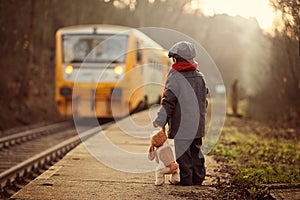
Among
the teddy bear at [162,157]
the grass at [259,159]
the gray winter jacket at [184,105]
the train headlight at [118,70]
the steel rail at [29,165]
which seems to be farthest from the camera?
the train headlight at [118,70]

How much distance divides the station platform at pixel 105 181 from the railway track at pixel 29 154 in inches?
40.4

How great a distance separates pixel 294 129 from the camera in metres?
14.1

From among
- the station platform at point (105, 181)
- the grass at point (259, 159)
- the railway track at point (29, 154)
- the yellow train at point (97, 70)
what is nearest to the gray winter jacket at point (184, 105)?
the station platform at point (105, 181)

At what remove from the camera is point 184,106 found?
537cm

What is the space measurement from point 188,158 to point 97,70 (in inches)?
409

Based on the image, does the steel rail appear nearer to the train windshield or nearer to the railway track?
the railway track

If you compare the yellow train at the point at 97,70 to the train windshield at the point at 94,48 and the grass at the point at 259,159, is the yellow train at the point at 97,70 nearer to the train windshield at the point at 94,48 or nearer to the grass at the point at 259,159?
the train windshield at the point at 94,48

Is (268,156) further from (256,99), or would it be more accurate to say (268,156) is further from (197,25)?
(197,25)

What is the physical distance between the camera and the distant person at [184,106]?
5254 mm

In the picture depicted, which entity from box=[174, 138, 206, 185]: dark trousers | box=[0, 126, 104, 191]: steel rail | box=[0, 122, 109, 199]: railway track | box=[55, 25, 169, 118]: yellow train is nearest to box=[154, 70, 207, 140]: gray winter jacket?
box=[174, 138, 206, 185]: dark trousers

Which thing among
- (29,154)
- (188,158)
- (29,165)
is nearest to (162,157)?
(188,158)

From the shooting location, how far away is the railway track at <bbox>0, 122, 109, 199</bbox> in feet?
26.5

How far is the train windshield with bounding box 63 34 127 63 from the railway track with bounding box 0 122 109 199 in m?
2.30

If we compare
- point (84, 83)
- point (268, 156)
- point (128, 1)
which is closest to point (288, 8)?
point (268, 156)
